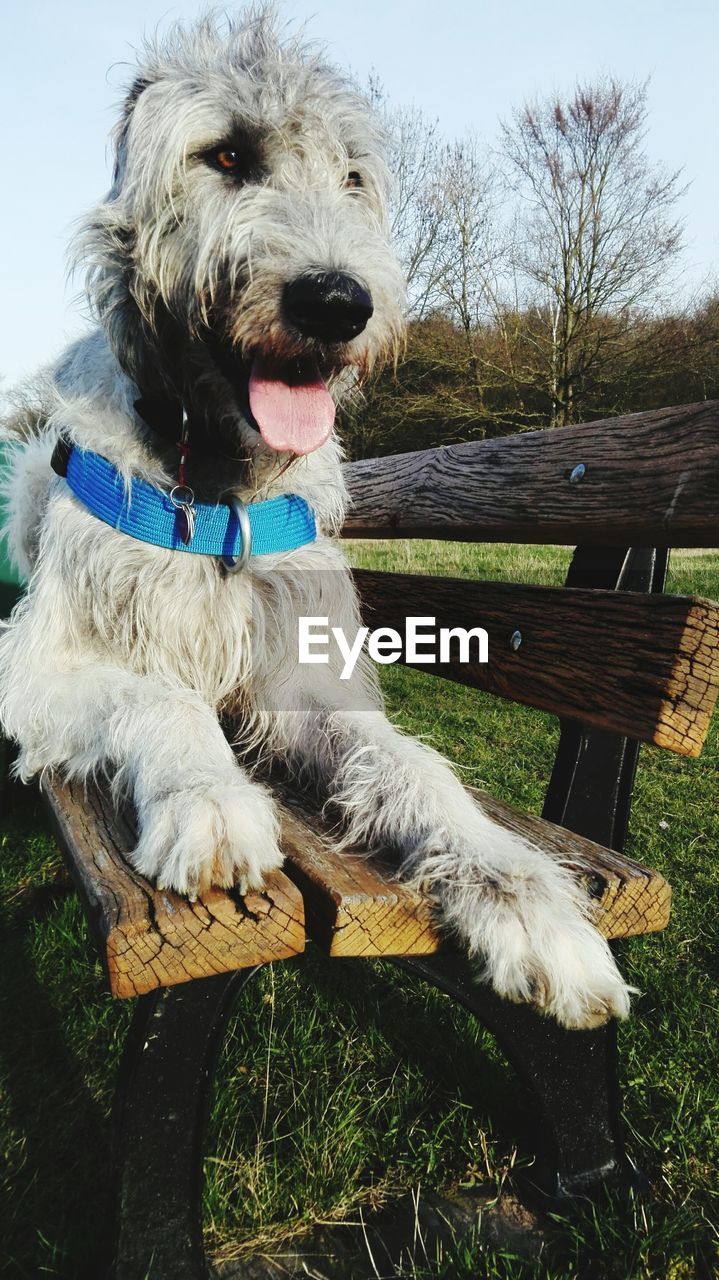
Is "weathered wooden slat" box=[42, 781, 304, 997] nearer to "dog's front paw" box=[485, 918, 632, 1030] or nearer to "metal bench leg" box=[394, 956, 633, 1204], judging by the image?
A: "dog's front paw" box=[485, 918, 632, 1030]

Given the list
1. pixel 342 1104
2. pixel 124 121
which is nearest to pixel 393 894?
pixel 342 1104

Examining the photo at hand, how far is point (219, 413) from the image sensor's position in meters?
2.25

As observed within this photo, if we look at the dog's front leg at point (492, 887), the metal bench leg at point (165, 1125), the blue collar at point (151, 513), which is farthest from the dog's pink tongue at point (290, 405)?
the metal bench leg at point (165, 1125)

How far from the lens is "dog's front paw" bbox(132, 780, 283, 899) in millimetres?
1360

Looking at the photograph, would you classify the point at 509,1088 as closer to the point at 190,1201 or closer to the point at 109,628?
the point at 190,1201

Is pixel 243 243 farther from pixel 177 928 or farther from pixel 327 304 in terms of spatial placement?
pixel 177 928

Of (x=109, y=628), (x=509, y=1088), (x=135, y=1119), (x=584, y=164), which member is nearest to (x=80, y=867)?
(x=135, y=1119)

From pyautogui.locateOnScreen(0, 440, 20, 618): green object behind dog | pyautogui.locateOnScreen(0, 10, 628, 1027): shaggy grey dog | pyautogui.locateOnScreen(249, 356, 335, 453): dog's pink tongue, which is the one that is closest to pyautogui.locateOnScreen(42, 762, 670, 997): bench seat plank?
pyautogui.locateOnScreen(0, 10, 628, 1027): shaggy grey dog

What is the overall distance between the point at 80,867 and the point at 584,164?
2399 centimetres

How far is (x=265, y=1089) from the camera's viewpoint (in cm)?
222

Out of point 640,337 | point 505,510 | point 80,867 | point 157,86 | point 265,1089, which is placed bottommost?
point 265,1089

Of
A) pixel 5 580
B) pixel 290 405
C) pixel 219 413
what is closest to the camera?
pixel 290 405

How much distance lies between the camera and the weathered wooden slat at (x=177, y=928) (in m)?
1.22

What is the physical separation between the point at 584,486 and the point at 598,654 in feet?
1.41
